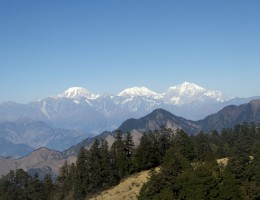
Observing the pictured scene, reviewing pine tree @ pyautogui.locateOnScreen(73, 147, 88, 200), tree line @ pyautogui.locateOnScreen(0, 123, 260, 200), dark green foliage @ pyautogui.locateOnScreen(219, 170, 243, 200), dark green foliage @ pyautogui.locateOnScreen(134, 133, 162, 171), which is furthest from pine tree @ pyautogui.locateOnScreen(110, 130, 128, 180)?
dark green foliage @ pyautogui.locateOnScreen(219, 170, 243, 200)

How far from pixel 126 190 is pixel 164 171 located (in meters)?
20.1

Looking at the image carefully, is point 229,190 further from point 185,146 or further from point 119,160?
point 119,160

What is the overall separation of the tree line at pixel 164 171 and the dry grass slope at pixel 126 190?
6.36 meters

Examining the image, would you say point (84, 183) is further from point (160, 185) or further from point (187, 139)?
point (160, 185)

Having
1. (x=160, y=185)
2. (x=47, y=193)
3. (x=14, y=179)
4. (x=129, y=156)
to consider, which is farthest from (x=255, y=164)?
(x=14, y=179)

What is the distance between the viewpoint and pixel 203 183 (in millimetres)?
60156

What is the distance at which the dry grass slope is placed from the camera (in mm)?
78863

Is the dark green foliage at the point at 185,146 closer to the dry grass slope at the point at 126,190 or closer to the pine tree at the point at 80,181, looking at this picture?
the dry grass slope at the point at 126,190

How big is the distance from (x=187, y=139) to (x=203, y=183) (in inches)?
2193

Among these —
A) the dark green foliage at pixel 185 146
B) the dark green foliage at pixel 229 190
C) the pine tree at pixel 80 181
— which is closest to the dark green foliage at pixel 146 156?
the dark green foliage at pixel 185 146

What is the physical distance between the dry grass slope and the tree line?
636cm

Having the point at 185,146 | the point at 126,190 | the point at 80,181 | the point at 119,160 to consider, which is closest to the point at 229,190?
the point at 126,190

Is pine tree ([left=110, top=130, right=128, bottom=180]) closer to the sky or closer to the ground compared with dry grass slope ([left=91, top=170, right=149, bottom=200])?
closer to the sky

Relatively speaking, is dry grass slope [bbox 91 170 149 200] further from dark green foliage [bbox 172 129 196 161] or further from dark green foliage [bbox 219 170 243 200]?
dark green foliage [bbox 219 170 243 200]
